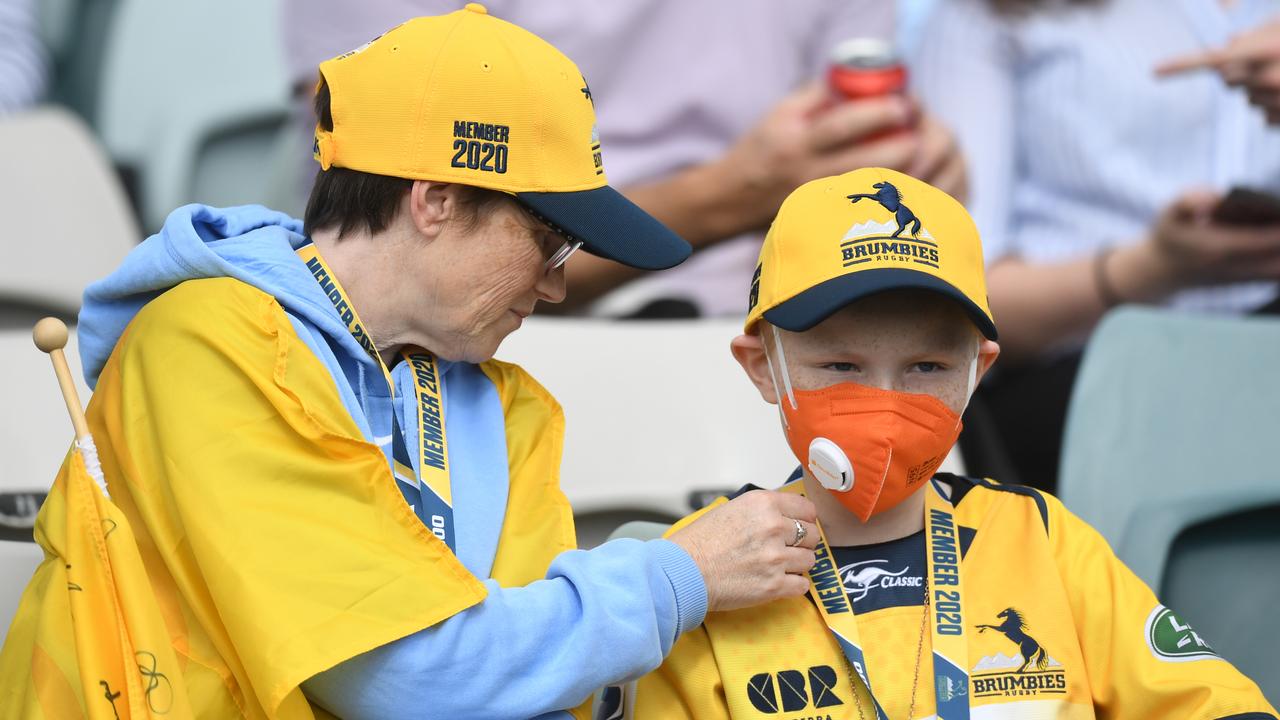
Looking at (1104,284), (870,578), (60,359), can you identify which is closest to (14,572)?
(60,359)

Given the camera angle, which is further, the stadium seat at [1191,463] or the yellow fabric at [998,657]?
the stadium seat at [1191,463]

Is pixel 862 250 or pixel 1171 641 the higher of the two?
pixel 862 250

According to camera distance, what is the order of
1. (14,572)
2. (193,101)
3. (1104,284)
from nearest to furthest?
(14,572)
(1104,284)
(193,101)

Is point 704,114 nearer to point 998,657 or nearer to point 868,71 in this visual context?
point 868,71

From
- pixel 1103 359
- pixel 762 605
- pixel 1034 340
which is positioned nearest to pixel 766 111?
pixel 1034 340

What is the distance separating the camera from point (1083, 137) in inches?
140

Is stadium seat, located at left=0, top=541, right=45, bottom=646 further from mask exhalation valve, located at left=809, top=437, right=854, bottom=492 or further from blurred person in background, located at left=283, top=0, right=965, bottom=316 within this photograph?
blurred person in background, located at left=283, top=0, right=965, bottom=316

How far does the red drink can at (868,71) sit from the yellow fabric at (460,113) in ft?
3.76

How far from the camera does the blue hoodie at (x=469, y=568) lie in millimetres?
1719

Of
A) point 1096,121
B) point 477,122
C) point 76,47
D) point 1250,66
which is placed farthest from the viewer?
point 76,47

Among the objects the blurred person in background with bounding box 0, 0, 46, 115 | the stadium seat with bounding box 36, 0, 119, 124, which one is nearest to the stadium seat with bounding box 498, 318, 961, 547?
the blurred person in background with bounding box 0, 0, 46, 115

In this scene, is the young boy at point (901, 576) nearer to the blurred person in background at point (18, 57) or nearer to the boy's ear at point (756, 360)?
the boy's ear at point (756, 360)

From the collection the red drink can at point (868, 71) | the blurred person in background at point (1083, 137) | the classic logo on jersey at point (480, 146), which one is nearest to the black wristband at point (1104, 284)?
the blurred person in background at point (1083, 137)

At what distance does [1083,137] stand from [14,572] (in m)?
2.44
